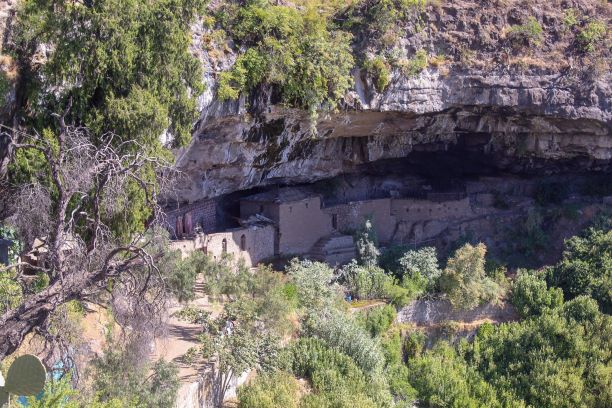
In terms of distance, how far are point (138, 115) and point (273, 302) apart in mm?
5123

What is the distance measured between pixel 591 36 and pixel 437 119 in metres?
4.75

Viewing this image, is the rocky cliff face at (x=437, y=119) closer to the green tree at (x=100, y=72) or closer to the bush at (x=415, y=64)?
the bush at (x=415, y=64)

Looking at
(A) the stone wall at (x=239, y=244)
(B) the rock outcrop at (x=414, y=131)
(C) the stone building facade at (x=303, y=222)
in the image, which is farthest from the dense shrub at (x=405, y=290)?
(B) the rock outcrop at (x=414, y=131)

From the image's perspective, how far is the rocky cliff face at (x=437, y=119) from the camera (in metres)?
18.0

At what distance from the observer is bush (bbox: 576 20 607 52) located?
2062cm

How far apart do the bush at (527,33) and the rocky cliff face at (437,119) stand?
345 millimetres

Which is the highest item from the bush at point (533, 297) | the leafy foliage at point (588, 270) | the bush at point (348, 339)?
the leafy foliage at point (588, 270)

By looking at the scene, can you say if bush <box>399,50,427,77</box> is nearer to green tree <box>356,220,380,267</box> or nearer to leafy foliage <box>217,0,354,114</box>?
leafy foliage <box>217,0,354,114</box>

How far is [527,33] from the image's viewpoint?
20359 millimetres

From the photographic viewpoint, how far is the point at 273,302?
15.0m

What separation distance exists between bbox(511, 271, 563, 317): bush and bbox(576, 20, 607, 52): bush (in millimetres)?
6593

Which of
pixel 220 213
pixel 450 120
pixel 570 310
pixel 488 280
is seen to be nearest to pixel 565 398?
pixel 570 310

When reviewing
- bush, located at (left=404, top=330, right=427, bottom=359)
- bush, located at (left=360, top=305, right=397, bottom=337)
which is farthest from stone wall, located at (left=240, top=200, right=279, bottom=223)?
bush, located at (left=404, top=330, right=427, bottom=359)

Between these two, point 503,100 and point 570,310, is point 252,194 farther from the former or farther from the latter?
point 570,310
